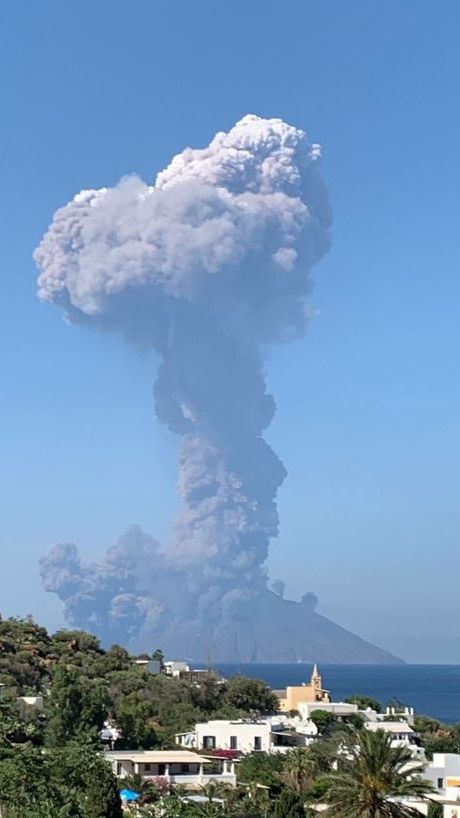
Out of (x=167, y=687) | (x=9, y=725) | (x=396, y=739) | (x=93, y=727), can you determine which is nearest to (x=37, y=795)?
(x=9, y=725)

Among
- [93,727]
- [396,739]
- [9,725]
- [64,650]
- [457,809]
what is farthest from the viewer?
[64,650]

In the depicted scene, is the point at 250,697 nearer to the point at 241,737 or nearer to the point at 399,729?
the point at 399,729

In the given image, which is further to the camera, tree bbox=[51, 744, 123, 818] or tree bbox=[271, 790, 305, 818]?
tree bbox=[271, 790, 305, 818]

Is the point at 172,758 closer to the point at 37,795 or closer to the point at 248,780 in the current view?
the point at 248,780

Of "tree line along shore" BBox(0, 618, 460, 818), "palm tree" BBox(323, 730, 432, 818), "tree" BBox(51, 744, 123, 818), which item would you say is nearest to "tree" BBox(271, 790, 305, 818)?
"tree line along shore" BBox(0, 618, 460, 818)

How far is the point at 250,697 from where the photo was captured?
58.0 m

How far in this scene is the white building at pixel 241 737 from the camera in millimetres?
45938

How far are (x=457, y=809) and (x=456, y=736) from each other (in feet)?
82.5

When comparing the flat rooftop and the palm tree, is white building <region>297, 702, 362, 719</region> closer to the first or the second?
the flat rooftop

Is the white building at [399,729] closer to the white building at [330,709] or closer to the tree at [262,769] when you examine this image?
the white building at [330,709]

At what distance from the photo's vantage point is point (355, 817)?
26016 millimetres

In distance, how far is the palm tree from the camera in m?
26.2

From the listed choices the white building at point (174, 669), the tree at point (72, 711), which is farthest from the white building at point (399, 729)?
the white building at point (174, 669)

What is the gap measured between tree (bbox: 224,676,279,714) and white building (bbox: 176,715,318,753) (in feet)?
31.6
